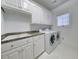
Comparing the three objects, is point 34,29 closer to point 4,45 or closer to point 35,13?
point 35,13

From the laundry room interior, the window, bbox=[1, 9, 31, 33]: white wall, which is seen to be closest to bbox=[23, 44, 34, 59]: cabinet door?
the laundry room interior

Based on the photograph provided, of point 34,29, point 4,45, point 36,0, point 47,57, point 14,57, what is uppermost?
point 36,0

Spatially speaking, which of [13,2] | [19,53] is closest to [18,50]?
[19,53]

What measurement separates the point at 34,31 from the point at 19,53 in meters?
1.72

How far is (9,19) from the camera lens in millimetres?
1992

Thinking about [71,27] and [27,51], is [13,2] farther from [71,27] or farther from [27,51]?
[71,27]

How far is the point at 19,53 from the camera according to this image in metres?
1.46

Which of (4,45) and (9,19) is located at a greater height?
(9,19)

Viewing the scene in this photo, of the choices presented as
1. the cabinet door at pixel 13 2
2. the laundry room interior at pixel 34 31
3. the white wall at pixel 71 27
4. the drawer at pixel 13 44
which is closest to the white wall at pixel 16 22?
the laundry room interior at pixel 34 31

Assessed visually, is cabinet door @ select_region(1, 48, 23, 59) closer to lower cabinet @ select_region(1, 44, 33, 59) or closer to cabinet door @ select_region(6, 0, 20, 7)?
lower cabinet @ select_region(1, 44, 33, 59)

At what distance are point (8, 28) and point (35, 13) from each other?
49.8 inches

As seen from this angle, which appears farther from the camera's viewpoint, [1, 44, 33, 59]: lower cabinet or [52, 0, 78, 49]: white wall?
[52, 0, 78, 49]: white wall

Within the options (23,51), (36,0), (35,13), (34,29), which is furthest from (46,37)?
(36,0)

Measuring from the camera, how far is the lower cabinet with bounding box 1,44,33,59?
1196 millimetres
